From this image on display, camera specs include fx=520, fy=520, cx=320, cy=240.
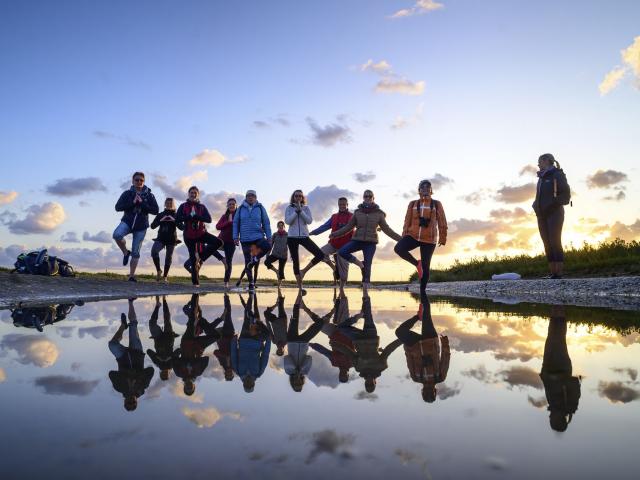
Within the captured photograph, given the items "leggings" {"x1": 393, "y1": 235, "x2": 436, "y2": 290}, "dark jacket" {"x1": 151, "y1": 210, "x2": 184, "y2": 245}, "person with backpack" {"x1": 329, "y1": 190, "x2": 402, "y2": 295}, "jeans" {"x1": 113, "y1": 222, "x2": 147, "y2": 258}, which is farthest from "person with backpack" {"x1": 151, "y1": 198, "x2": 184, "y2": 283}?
"leggings" {"x1": 393, "y1": 235, "x2": 436, "y2": 290}

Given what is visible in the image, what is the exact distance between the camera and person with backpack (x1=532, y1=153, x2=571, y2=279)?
448 inches

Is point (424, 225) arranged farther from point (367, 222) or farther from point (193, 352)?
point (193, 352)

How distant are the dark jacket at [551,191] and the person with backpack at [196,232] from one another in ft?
27.9

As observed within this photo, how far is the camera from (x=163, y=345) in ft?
14.0

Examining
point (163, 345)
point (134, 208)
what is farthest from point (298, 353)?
point (134, 208)

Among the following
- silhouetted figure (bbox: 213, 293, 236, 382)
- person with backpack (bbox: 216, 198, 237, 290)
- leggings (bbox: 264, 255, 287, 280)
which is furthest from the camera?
leggings (bbox: 264, 255, 287, 280)

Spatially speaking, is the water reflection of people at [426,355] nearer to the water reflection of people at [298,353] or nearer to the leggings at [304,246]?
the water reflection of people at [298,353]

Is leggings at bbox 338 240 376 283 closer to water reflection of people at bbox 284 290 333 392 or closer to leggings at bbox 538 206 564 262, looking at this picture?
leggings at bbox 538 206 564 262

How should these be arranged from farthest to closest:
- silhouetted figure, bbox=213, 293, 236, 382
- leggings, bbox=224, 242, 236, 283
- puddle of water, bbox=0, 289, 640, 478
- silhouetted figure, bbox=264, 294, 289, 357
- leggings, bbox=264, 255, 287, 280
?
leggings, bbox=264, 255, 287, 280 → leggings, bbox=224, 242, 236, 283 → silhouetted figure, bbox=264, 294, 289, 357 → silhouetted figure, bbox=213, 293, 236, 382 → puddle of water, bbox=0, 289, 640, 478

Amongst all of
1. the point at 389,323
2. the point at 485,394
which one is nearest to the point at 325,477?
the point at 485,394

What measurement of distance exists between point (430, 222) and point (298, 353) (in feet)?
25.2

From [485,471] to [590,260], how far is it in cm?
1558

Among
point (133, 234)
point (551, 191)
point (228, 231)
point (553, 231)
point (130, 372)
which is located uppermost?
point (551, 191)

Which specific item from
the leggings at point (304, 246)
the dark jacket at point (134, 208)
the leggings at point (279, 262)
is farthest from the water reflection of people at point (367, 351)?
the leggings at point (279, 262)
